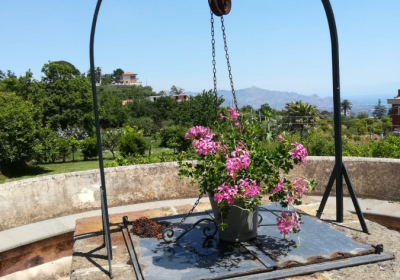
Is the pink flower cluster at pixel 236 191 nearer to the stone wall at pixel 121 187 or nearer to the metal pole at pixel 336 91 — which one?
the metal pole at pixel 336 91

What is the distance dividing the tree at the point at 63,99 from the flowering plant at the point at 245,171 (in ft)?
121

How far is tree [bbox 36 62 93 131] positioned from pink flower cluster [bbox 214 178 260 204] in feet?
122

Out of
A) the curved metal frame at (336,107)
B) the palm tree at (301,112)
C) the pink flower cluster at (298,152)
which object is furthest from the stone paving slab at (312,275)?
the palm tree at (301,112)

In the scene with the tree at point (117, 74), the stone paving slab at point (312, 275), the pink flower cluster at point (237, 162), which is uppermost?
the tree at point (117, 74)

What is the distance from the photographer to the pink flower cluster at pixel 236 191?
2.41m

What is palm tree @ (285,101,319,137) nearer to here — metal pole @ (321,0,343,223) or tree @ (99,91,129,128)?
tree @ (99,91,129,128)

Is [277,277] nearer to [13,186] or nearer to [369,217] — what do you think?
[369,217]

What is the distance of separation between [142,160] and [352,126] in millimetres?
33763

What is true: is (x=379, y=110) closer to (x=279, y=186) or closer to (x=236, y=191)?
(x=279, y=186)

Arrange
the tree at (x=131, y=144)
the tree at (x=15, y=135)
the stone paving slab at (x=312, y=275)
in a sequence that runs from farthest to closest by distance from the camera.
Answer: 1. the tree at (x=131, y=144)
2. the tree at (x=15, y=135)
3. the stone paving slab at (x=312, y=275)

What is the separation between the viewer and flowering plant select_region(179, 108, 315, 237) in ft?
8.11

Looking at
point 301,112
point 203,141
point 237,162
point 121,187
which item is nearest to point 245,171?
point 237,162

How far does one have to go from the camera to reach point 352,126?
37.2m

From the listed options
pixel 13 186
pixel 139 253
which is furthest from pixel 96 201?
pixel 139 253
